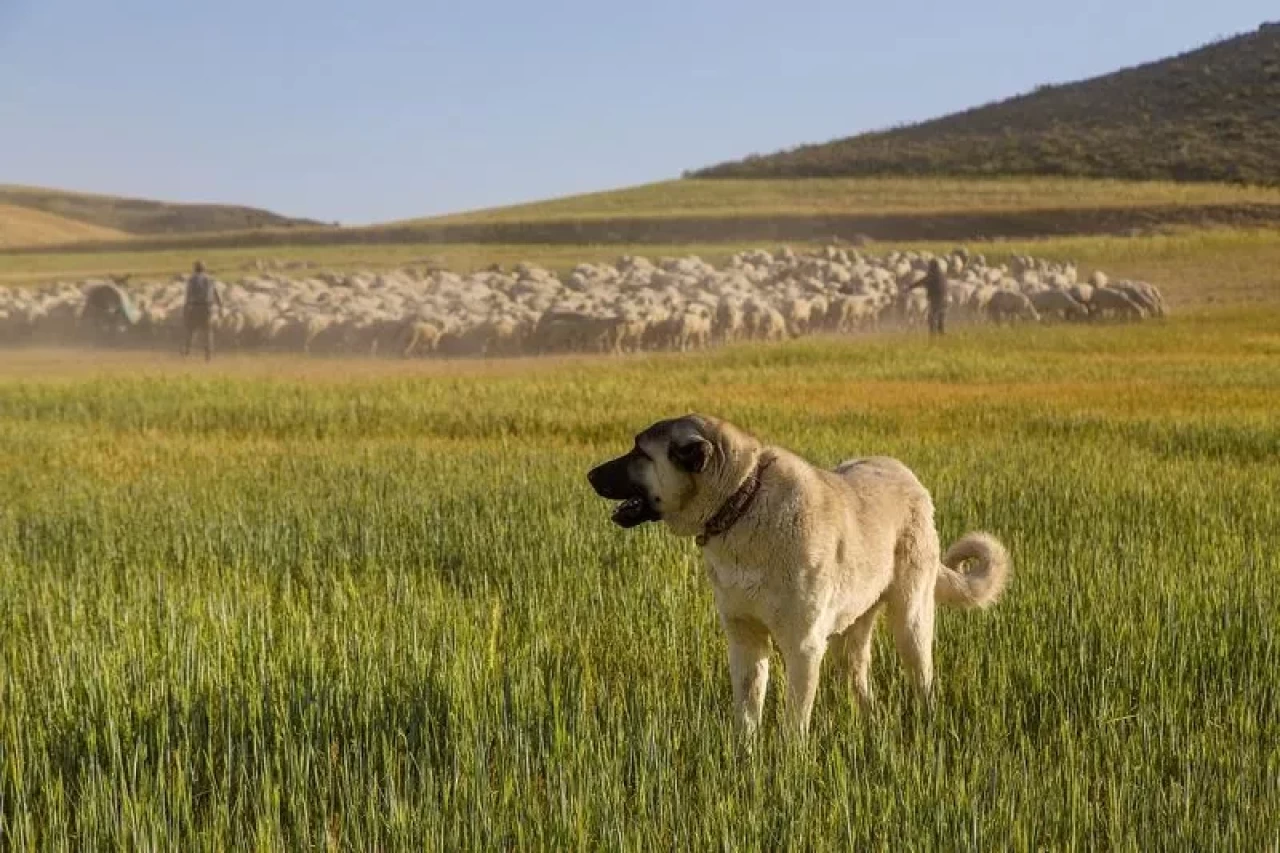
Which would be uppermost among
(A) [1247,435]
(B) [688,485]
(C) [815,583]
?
(B) [688,485]

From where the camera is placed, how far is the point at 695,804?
393 centimetres

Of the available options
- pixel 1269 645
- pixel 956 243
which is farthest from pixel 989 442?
pixel 956 243

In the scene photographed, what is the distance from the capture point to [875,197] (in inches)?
2793

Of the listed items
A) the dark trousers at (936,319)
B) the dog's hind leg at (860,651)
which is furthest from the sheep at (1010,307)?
the dog's hind leg at (860,651)

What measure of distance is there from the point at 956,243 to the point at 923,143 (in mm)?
32875

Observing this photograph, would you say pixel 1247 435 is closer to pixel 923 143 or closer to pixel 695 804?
pixel 695 804

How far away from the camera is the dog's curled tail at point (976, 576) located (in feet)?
17.7

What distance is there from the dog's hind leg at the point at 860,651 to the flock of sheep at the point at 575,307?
930 inches

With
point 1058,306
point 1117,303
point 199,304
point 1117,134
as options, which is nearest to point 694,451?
point 199,304

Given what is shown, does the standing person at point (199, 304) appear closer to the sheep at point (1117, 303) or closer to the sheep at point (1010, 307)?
the sheep at point (1010, 307)

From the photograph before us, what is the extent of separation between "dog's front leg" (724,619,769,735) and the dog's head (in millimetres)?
382

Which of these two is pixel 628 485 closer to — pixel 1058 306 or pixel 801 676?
pixel 801 676

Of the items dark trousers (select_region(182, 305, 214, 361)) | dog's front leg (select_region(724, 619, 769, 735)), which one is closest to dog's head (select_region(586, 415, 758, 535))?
dog's front leg (select_region(724, 619, 769, 735))

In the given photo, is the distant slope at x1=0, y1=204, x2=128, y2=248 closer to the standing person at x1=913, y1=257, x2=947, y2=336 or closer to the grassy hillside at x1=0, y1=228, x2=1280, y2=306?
the grassy hillside at x1=0, y1=228, x2=1280, y2=306
